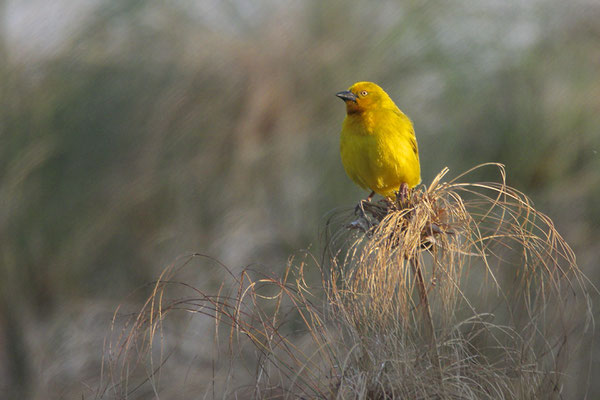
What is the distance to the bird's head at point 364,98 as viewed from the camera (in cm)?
234

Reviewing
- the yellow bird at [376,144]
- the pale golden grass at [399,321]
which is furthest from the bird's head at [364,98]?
the pale golden grass at [399,321]

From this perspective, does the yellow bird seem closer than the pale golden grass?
No

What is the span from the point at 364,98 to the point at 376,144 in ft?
0.71

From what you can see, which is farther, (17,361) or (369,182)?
(17,361)

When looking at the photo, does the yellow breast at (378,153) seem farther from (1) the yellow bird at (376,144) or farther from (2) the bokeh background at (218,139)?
(2) the bokeh background at (218,139)

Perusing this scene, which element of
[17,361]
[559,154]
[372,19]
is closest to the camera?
[17,361]

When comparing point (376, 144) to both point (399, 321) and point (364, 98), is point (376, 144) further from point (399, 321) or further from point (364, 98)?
point (399, 321)

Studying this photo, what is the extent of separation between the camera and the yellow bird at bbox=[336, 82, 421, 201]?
223cm

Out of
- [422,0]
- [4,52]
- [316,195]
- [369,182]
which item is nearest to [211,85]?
[316,195]

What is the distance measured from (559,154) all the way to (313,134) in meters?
1.50

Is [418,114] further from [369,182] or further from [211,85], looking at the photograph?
[369,182]

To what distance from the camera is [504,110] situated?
157 inches

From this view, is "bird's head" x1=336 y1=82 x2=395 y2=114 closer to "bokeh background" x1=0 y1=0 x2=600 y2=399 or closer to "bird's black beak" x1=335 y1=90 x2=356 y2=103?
"bird's black beak" x1=335 y1=90 x2=356 y2=103

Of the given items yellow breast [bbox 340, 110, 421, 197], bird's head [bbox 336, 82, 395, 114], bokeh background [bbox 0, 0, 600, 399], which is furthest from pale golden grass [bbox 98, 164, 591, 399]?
bokeh background [bbox 0, 0, 600, 399]
